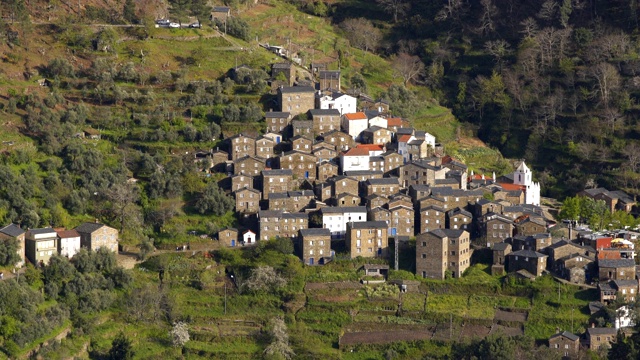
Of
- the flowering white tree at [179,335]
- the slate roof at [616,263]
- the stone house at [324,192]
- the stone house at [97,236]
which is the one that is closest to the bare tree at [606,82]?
the slate roof at [616,263]

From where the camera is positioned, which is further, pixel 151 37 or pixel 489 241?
pixel 151 37

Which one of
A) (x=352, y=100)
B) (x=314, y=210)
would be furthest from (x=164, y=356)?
(x=352, y=100)

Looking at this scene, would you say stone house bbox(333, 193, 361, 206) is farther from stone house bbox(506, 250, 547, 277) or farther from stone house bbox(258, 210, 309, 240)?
stone house bbox(506, 250, 547, 277)

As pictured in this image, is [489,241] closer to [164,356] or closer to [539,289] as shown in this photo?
[539,289]

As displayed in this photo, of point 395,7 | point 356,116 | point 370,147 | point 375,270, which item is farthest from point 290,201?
point 395,7

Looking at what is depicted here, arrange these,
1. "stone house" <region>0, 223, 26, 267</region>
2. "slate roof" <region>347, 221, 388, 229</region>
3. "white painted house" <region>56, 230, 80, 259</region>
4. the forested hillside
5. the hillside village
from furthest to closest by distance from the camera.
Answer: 1. the forested hillside
2. "slate roof" <region>347, 221, 388, 229</region>
3. "white painted house" <region>56, 230, 80, 259</region>
4. "stone house" <region>0, 223, 26, 267</region>
5. the hillside village

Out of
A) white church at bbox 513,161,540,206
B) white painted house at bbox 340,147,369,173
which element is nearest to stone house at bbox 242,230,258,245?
white painted house at bbox 340,147,369,173
